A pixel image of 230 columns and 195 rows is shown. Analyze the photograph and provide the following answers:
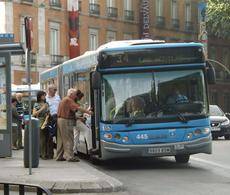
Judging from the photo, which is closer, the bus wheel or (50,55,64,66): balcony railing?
the bus wheel

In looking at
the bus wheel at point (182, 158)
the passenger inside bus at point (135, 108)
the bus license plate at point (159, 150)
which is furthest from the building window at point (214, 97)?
the passenger inside bus at point (135, 108)

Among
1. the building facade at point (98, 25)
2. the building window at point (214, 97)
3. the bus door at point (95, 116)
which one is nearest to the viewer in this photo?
the bus door at point (95, 116)

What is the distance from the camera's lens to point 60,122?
1642 centimetres

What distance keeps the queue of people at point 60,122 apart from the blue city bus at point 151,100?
38.1 inches

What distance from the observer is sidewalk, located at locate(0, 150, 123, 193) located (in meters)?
11.7

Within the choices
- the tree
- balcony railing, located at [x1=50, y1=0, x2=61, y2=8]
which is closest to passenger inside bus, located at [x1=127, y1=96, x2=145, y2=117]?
the tree

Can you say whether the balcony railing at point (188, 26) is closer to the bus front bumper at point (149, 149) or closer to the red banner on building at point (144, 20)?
the red banner on building at point (144, 20)

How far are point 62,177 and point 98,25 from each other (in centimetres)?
4726

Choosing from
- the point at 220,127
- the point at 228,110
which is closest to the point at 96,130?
the point at 220,127

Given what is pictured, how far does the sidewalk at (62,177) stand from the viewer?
11719 mm

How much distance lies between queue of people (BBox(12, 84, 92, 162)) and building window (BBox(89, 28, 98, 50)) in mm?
40155

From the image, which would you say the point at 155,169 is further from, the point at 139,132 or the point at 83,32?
the point at 83,32

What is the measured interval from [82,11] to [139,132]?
143ft

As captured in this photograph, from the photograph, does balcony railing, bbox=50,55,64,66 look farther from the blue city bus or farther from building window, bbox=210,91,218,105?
the blue city bus
